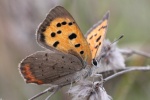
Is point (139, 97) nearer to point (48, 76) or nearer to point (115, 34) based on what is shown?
point (115, 34)

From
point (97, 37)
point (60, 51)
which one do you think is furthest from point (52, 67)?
point (97, 37)

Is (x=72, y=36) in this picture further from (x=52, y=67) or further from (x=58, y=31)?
(x=52, y=67)

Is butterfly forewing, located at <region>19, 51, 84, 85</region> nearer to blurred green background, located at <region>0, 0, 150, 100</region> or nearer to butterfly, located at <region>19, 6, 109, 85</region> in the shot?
butterfly, located at <region>19, 6, 109, 85</region>

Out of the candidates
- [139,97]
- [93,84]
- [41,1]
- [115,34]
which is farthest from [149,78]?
[93,84]

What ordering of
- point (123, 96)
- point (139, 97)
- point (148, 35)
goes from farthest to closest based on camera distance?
point (148, 35), point (139, 97), point (123, 96)

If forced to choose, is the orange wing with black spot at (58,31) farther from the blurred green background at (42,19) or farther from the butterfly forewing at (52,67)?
the blurred green background at (42,19)

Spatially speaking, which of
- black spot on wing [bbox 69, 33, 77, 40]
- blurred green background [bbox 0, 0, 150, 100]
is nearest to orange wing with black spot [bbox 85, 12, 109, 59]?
black spot on wing [bbox 69, 33, 77, 40]
